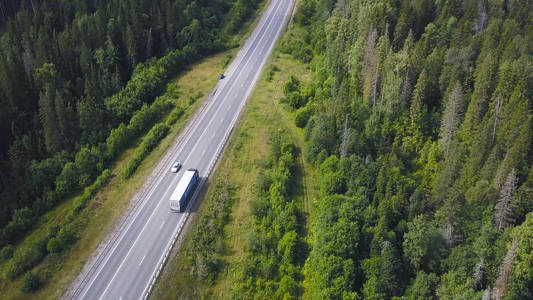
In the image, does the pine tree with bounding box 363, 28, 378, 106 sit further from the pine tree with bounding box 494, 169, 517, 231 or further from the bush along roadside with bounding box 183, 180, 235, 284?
the bush along roadside with bounding box 183, 180, 235, 284

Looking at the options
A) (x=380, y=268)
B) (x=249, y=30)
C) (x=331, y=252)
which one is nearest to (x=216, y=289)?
(x=331, y=252)

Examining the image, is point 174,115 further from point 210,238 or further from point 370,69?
point 370,69

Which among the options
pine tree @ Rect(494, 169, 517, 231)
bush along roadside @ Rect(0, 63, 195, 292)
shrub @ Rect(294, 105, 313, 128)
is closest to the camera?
pine tree @ Rect(494, 169, 517, 231)

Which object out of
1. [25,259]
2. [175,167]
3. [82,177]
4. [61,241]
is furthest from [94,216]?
[175,167]

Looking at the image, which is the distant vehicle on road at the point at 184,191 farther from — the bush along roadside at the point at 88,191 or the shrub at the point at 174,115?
the shrub at the point at 174,115

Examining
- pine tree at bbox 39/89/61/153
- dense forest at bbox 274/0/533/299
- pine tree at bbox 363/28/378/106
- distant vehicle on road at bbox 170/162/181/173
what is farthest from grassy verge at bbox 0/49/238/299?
pine tree at bbox 363/28/378/106
